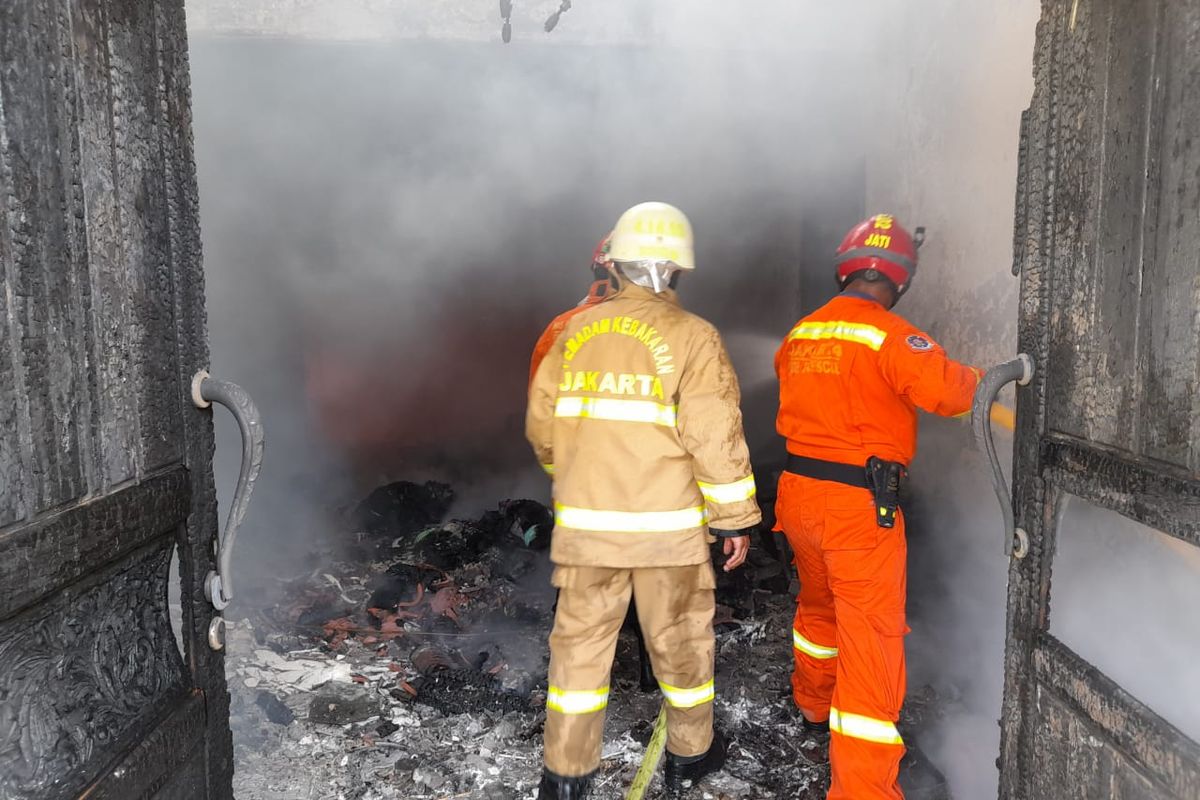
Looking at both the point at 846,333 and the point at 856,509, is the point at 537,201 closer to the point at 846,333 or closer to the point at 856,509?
the point at 846,333

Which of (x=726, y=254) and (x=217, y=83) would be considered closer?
(x=217, y=83)

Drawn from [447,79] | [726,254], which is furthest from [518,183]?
[726,254]

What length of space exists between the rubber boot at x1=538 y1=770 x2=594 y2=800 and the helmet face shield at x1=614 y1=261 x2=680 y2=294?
179 centimetres

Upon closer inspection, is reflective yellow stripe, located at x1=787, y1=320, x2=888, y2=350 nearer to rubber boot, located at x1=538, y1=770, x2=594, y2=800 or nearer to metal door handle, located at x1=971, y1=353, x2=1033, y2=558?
metal door handle, located at x1=971, y1=353, x2=1033, y2=558

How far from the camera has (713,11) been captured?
505cm

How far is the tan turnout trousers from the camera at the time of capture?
272 centimetres

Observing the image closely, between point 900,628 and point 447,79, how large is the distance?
558 centimetres

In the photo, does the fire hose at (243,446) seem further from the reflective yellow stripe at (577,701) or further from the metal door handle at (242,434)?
the reflective yellow stripe at (577,701)

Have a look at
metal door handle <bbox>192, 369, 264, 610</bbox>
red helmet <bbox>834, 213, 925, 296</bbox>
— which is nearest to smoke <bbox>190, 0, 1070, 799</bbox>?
red helmet <bbox>834, 213, 925, 296</bbox>

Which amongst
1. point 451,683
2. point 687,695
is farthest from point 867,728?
point 451,683

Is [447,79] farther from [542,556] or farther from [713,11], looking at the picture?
[542,556]

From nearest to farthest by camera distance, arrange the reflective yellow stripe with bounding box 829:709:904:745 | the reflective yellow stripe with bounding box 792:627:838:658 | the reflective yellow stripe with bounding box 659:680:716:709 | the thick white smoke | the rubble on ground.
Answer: the reflective yellow stripe with bounding box 829:709:904:745 → the reflective yellow stripe with bounding box 659:680:716:709 → the rubble on ground → the reflective yellow stripe with bounding box 792:627:838:658 → the thick white smoke

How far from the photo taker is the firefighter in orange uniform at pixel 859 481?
2.71 m

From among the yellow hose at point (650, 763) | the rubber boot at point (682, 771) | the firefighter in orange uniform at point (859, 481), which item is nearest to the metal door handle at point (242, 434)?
the yellow hose at point (650, 763)
